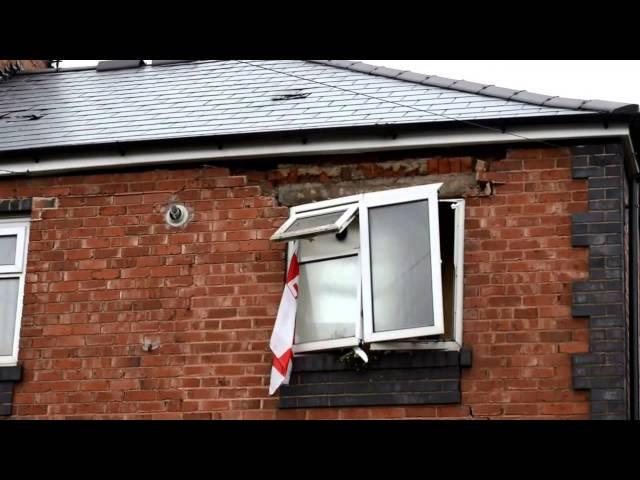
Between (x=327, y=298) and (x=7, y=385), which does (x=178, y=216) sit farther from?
(x=7, y=385)

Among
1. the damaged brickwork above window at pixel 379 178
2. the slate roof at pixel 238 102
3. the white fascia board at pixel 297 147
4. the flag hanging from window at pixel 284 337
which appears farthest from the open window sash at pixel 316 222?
the slate roof at pixel 238 102

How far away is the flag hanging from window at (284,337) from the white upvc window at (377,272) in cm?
8

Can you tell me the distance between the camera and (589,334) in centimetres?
861

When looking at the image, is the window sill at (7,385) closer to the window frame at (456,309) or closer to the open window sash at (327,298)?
the open window sash at (327,298)

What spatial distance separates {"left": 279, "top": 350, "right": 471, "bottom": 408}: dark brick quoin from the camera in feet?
28.5

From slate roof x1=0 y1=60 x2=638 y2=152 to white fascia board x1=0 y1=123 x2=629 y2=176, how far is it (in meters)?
0.12

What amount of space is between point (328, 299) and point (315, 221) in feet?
2.01

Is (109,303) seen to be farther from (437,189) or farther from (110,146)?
(437,189)

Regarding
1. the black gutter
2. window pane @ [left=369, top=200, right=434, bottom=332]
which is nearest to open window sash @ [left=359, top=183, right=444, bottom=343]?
window pane @ [left=369, top=200, right=434, bottom=332]

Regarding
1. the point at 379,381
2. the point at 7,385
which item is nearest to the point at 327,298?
the point at 379,381

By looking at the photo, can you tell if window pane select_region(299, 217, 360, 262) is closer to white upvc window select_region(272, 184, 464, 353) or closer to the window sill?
white upvc window select_region(272, 184, 464, 353)
